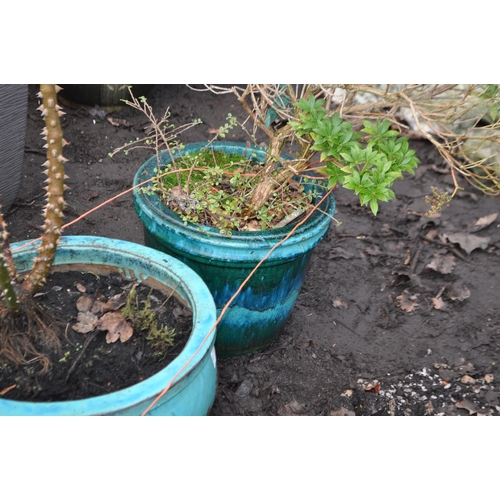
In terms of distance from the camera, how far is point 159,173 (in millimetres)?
2262

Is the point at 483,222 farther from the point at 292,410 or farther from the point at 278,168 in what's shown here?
the point at 292,410

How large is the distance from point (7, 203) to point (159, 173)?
1.39 m

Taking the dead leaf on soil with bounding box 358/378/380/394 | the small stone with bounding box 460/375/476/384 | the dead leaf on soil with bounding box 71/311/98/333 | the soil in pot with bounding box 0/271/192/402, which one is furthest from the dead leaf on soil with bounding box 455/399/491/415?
the dead leaf on soil with bounding box 71/311/98/333

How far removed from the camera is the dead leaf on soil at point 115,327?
71.6 inches

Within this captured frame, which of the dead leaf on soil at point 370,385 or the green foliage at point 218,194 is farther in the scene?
the dead leaf on soil at point 370,385

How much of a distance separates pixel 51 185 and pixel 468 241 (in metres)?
2.90

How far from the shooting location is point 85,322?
1.85m

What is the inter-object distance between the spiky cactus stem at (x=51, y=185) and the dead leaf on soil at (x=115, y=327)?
27 centimetres

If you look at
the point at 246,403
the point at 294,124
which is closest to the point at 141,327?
the point at 246,403

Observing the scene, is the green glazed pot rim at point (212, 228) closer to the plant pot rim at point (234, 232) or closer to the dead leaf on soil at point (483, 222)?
the plant pot rim at point (234, 232)

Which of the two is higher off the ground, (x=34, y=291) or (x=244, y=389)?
(x=34, y=291)

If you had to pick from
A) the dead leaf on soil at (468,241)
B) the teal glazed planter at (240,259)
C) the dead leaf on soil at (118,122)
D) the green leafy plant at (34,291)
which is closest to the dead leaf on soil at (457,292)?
the dead leaf on soil at (468,241)

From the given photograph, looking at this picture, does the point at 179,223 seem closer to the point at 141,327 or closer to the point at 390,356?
the point at 141,327

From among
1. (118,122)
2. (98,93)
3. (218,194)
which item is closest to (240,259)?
(218,194)
